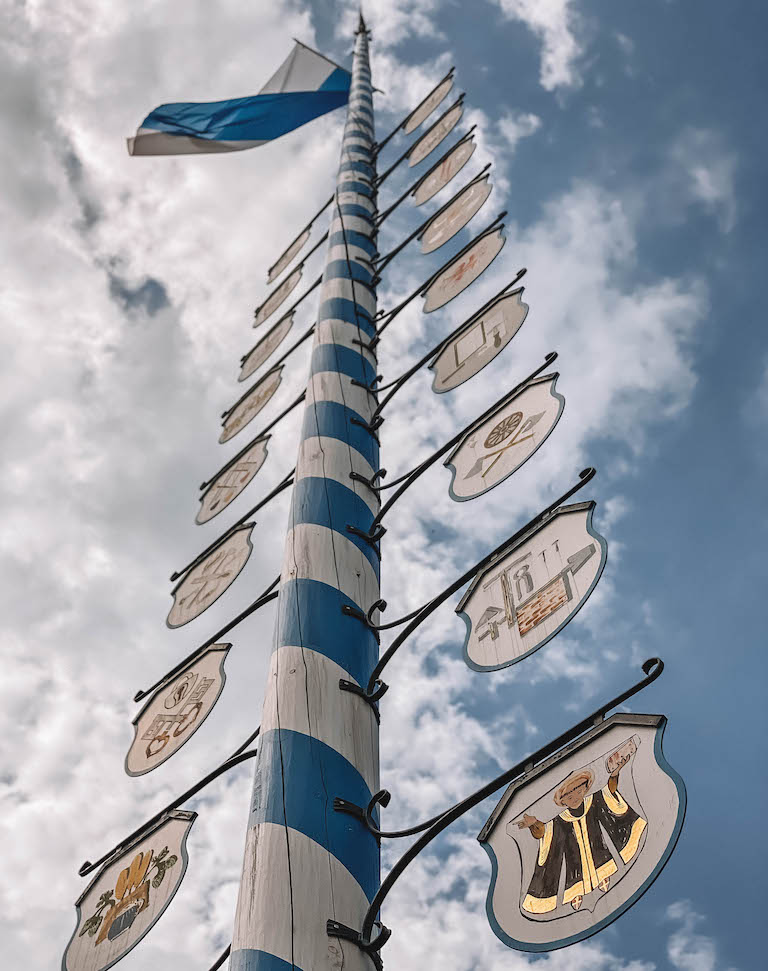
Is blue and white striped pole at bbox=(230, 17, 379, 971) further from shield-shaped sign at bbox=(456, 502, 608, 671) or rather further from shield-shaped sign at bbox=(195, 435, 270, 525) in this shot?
shield-shaped sign at bbox=(195, 435, 270, 525)

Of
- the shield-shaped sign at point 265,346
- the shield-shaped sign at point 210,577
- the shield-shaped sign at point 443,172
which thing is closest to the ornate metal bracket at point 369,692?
the shield-shaped sign at point 210,577

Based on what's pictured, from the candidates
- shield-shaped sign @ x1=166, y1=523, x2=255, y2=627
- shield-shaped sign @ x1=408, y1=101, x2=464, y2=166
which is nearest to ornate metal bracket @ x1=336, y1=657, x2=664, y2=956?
shield-shaped sign @ x1=166, y1=523, x2=255, y2=627

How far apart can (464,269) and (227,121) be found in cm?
544

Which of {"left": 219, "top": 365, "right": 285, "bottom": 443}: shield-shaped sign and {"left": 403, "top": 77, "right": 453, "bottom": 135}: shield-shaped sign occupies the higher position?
{"left": 403, "top": 77, "right": 453, "bottom": 135}: shield-shaped sign

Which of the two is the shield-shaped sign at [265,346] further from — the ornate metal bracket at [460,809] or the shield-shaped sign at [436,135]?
the ornate metal bracket at [460,809]

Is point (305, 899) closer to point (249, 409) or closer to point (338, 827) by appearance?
point (338, 827)

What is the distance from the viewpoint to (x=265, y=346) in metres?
8.98

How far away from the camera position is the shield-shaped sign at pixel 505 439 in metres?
4.47

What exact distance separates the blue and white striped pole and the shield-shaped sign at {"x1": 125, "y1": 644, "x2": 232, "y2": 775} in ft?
2.94

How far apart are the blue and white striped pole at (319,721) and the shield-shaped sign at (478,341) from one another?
519mm

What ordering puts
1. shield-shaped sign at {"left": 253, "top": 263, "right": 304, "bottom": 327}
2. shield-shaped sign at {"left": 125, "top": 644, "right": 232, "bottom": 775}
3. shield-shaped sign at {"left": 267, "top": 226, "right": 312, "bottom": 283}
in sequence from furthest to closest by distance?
shield-shaped sign at {"left": 267, "top": 226, "right": 312, "bottom": 283}, shield-shaped sign at {"left": 253, "top": 263, "right": 304, "bottom": 327}, shield-shaped sign at {"left": 125, "top": 644, "right": 232, "bottom": 775}

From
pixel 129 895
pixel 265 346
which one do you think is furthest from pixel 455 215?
pixel 129 895

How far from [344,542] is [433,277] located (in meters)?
3.23

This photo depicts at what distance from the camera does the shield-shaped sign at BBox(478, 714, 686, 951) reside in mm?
2439
